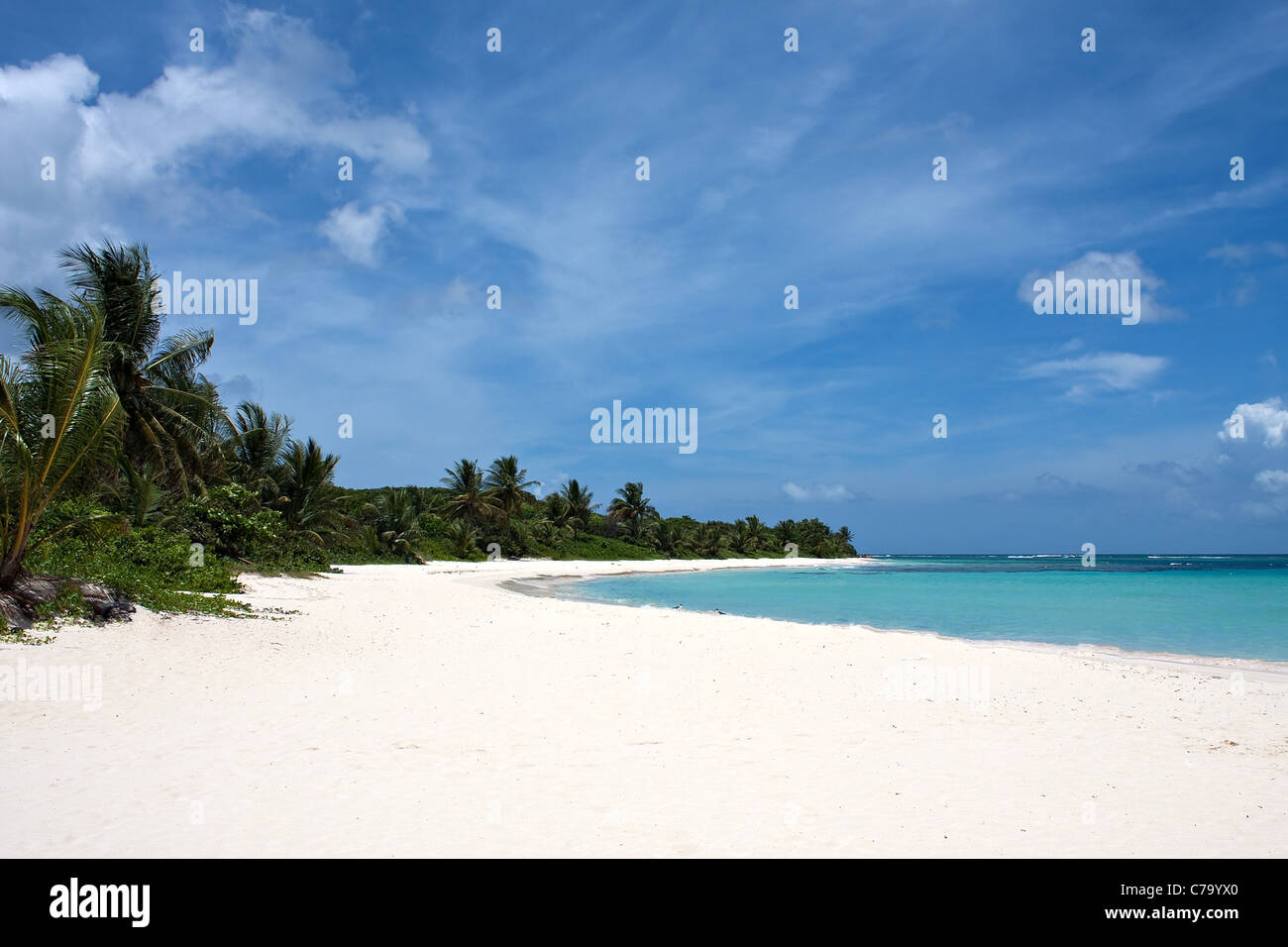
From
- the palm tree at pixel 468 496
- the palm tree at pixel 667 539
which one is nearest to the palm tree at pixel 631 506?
the palm tree at pixel 667 539

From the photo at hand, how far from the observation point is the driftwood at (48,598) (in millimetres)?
10148

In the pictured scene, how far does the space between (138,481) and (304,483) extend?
12.1 meters

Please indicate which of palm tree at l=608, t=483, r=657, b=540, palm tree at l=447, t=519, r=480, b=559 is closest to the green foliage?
palm tree at l=447, t=519, r=480, b=559

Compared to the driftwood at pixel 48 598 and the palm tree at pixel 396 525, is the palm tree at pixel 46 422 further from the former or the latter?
the palm tree at pixel 396 525

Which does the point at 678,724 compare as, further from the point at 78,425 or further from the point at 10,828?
the point at 78,425

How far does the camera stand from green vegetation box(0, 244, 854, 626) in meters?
11.0

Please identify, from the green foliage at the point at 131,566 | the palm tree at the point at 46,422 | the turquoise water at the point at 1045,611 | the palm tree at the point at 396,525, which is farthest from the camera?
the palm tree at the point at 396,525

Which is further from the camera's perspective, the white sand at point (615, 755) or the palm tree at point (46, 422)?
the palm tree at point (46, 422)

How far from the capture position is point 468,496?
50188 mm

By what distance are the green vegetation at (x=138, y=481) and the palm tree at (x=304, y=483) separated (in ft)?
0.18

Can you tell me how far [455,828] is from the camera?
449cm

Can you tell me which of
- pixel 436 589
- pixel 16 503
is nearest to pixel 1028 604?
pixel 436 589

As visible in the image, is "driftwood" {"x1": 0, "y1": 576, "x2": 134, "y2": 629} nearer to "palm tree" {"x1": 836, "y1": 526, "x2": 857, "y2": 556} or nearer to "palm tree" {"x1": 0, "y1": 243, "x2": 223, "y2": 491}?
"palm tree" {"x1": 0, "y1": 243, "x2": 223, "y2": 491}
